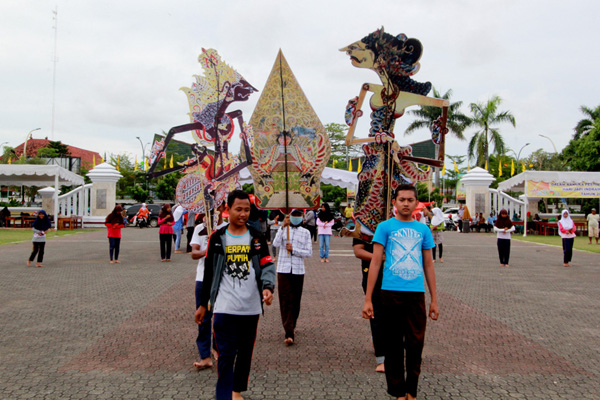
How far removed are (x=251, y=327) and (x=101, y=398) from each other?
143 cm

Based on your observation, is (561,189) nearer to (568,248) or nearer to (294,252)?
(568,248)

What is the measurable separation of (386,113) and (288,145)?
1296 mm

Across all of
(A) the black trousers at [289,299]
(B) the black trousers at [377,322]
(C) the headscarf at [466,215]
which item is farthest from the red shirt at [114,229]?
(C) the headscarf at [466,215]

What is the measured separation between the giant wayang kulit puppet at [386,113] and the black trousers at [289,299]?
125 centimetres

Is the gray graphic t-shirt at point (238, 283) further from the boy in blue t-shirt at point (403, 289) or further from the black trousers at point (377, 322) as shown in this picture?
the black trousers at point (377, 322)

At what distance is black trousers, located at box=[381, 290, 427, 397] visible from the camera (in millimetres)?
4031

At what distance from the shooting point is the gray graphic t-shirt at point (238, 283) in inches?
158

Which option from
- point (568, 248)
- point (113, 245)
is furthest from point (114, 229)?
point (568, 248)

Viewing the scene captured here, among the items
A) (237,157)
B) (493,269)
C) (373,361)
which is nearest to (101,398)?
(373,361)

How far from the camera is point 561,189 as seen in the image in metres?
26.5

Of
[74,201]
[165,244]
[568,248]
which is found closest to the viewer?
[568,248]

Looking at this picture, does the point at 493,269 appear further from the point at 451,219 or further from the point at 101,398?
the point at 451,219

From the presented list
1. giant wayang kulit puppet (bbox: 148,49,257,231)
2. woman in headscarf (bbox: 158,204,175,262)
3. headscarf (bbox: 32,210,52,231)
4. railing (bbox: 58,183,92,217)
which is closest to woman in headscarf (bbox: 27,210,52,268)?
headscarf (bbox: 32,210,52,231)

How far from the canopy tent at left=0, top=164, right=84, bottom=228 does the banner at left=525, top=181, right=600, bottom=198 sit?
23.5 m
